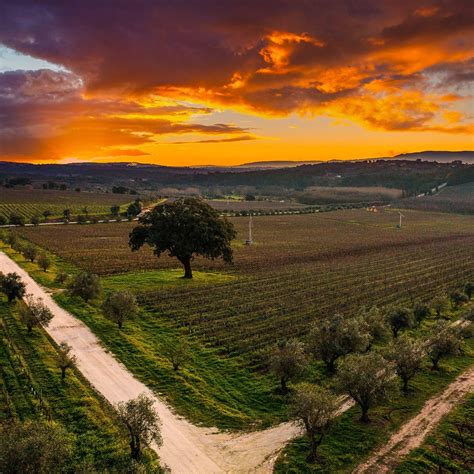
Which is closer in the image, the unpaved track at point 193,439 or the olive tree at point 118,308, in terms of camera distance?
the unpaved track at point 193,439

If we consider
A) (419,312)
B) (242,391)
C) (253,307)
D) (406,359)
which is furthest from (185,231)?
(406,359)

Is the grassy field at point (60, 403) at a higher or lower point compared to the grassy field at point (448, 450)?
higher

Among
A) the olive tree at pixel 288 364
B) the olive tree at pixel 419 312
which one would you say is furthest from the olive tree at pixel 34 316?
the olive tree at pixel 419 312

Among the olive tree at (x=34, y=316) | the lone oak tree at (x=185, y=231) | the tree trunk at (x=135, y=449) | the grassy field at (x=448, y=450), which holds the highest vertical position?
the lone oak tree at (x=185, y=231)

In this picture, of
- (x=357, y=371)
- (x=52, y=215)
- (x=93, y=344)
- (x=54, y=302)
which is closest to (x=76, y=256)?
(x=54, y=302)

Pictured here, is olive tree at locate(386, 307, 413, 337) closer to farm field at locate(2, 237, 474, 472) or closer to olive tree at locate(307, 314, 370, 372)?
farm field at locate(2, 237, 474, 472)

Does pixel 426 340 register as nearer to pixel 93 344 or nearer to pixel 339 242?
pixel 93 344

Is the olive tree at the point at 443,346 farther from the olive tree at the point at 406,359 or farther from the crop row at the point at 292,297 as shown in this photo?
the crop row at the point at 292,297

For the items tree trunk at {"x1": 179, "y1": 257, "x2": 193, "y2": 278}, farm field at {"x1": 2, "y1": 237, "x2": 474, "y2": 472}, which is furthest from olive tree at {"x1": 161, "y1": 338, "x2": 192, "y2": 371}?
tree trunk at {"x1": 179, "y1": 257, "x2": 193, "y2": 278}
